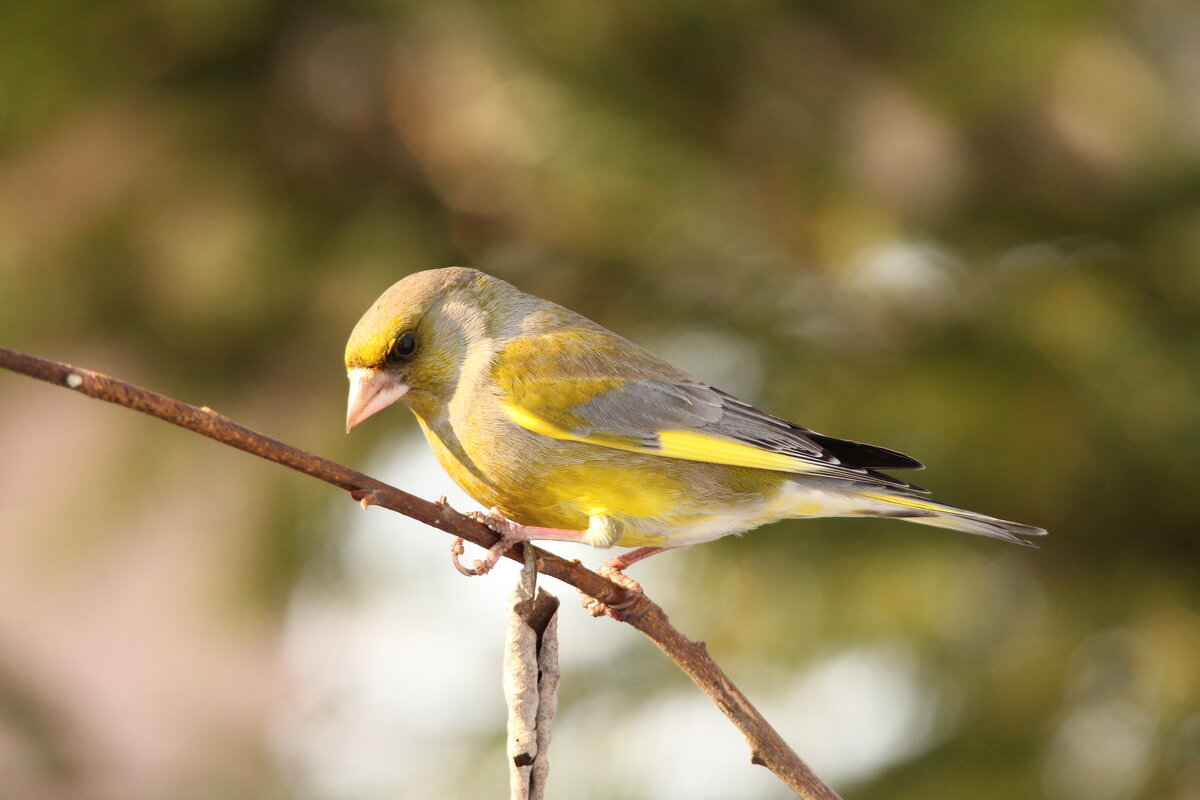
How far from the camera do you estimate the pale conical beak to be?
4.40 ft

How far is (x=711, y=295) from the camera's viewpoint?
2543 mm

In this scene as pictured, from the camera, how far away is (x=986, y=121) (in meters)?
2.68

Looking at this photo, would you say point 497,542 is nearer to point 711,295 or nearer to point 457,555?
point 457,555

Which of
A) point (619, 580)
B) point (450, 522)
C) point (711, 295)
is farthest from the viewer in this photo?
point (711, 295)

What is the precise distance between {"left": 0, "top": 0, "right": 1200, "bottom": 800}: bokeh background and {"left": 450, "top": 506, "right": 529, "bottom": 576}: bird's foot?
132 centimetres

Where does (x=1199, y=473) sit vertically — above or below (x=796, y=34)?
below

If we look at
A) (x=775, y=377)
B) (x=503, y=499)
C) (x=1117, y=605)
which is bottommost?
(x=503, y=499)

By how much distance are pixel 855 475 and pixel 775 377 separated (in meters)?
1.04

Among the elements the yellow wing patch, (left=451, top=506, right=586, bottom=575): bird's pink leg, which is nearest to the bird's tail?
the yellow wing patch

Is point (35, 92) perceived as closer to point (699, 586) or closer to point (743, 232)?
point (743, 232)

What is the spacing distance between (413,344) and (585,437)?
0.81ft

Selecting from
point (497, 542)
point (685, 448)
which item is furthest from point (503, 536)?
point (685, 448)

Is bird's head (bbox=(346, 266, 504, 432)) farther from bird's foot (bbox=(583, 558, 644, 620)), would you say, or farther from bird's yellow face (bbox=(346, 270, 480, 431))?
bird's foot (bbox=(583, 558, 644, 620))

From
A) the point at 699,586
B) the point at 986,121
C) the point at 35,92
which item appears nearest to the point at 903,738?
the point at 699,586
